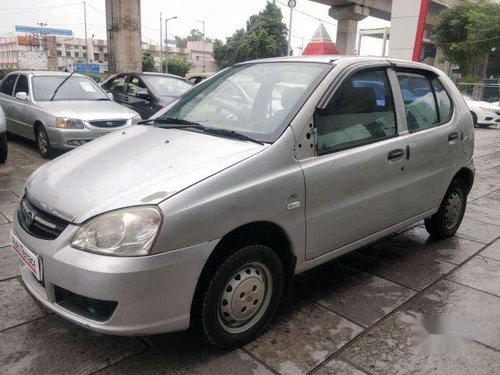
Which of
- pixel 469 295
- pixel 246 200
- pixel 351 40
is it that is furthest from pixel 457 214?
pixel 351 40

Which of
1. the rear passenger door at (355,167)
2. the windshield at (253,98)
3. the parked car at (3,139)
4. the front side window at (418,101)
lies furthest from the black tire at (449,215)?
the parked car at (3,139)

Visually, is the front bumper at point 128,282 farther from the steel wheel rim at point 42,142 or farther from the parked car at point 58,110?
the steel wheel rim at point 42,142

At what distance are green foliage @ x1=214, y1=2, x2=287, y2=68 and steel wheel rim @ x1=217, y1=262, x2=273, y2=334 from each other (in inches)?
2185

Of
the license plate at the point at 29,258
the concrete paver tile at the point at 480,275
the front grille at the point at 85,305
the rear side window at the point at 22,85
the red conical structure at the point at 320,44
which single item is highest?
the red conical structure at the point at 320,44

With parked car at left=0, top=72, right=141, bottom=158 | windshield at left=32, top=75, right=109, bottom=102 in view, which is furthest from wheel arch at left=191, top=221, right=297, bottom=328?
windshield at left=32, top=75, right=109, bottom=102

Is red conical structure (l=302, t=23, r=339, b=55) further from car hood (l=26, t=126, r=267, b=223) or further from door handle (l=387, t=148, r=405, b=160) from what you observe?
car hood (l=26, t=126, r=267, b=223)

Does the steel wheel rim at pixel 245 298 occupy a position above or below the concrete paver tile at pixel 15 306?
above

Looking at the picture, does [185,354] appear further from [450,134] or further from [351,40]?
[351,40]

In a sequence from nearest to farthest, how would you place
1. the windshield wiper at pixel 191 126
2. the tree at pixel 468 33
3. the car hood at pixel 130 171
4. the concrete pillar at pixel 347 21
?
1. the car hood at pixel 130 171
2. the windshield wiper at pixel 191 126
3. the tree at pixel 468 33
4. the concrete pillar at pixel 347 21

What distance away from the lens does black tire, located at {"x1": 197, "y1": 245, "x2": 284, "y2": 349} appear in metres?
2.42

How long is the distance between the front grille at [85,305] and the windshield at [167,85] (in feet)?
25.2

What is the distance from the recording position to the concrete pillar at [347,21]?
98.7 ft

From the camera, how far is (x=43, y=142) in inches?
303

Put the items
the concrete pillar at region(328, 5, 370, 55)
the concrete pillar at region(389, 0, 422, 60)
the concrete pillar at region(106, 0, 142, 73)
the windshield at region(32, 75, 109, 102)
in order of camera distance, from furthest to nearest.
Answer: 1. the concrete pillar at region(328, 5, 370, 55)
2. the concrete pillar at region(106, 0, 142, 73)
3. the concrete pillar at region(389, 0, 422, 60)
4. the windshield at region(32, 75, 109, 102)
